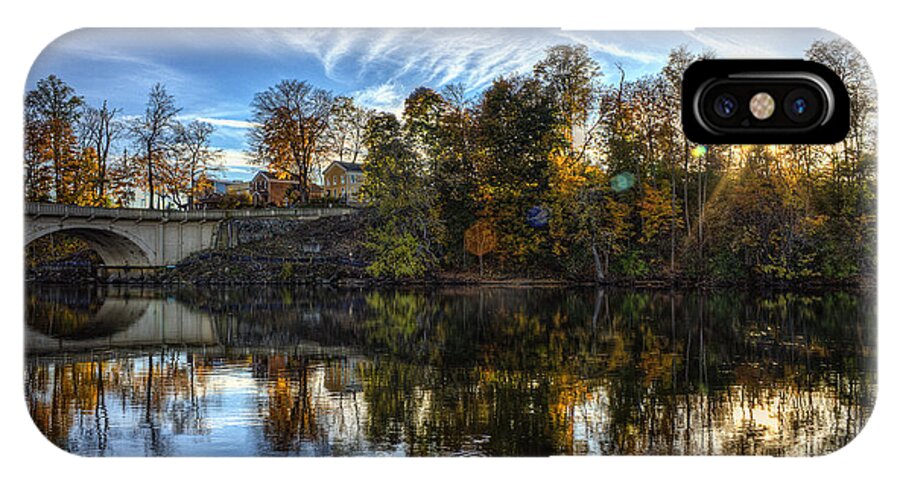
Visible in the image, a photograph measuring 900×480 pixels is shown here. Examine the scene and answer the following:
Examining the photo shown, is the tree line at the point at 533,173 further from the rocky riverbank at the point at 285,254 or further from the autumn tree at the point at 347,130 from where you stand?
the rocky riverbank at the point at 285,254

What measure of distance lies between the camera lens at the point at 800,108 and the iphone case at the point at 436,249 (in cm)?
20

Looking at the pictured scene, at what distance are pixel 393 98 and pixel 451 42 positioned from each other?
0.50m

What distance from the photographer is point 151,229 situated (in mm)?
5586

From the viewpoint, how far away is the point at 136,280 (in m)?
5.71

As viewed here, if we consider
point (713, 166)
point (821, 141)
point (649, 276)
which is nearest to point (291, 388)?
point (649, 276)

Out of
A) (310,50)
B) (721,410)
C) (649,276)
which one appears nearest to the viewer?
(721,410)

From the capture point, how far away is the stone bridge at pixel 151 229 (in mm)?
5441

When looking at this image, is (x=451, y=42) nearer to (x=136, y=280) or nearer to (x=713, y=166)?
(x=713, y=166)

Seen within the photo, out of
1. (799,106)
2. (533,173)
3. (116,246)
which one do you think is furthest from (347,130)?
(799,106)

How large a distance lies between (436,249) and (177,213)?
1.76 metres

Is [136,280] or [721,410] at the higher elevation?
[136,280]

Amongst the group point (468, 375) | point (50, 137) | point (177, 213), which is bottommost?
point (468, 375)

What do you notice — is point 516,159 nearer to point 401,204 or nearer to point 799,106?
point 401,204

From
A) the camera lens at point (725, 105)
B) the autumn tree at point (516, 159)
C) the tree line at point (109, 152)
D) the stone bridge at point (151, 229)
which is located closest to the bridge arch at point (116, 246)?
the stone bridge at point (151, 229)
